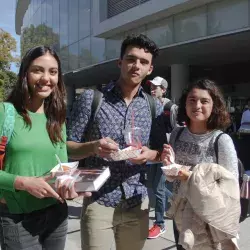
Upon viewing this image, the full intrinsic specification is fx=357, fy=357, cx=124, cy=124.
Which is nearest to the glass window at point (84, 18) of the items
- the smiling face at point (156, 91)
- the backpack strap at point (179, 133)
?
the smiling face at point (156, 91)

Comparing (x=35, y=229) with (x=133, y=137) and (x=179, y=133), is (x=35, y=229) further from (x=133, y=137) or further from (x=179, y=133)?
(x=179, y=133)

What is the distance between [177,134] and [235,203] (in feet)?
2.32

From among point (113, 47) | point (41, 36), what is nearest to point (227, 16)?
point (113, 47)

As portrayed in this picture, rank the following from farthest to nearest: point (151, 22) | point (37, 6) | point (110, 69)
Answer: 1. point (37, 6)
2. point (110, 69)
3. point (151, 22)

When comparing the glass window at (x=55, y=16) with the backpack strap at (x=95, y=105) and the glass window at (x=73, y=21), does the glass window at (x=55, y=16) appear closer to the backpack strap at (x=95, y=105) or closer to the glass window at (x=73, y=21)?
the glass window at (x=73, y=21)

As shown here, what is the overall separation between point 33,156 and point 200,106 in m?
1.32

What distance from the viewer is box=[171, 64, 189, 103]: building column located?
59.3 feet

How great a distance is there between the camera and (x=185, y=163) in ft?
8.91

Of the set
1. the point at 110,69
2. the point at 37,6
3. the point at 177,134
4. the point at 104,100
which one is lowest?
the point at 177,134

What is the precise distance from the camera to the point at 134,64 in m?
2.51

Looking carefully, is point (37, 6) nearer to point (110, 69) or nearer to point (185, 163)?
point (110, 69)

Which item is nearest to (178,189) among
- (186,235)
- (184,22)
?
(186,235)

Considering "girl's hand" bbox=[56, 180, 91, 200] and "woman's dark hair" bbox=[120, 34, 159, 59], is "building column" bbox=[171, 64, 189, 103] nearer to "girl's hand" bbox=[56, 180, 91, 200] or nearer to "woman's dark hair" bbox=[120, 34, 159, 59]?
"woman's dark hair" bbox=[120, 34, 159, 59]

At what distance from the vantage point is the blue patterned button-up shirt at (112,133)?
8.14 feet
